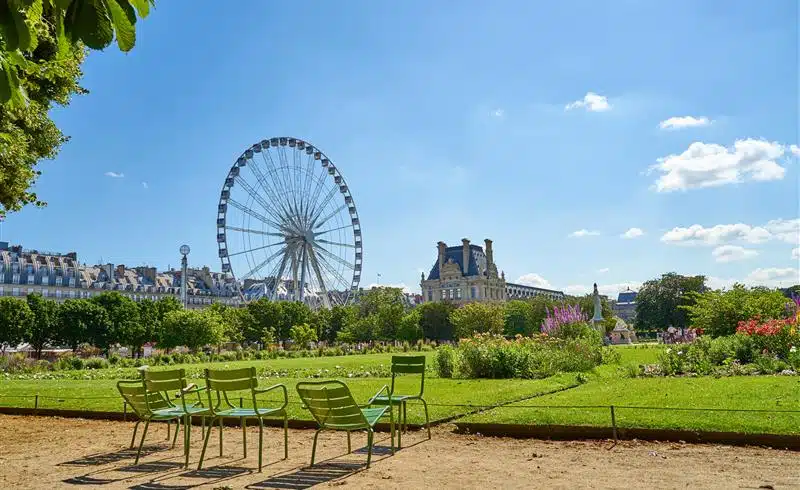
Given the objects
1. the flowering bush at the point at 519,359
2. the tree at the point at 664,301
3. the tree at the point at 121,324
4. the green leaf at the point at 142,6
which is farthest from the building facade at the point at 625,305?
the green leaf at the point at 142,6

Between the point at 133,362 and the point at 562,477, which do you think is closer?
the point at 562,477

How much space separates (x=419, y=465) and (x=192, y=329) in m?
42.1

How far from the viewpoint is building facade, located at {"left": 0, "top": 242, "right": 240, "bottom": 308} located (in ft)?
275

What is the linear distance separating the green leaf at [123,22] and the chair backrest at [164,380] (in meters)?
5.46

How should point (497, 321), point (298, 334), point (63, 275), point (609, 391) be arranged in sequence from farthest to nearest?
point (63, 275)
point (497, 321)
point (298, 334)
point (609, 391)

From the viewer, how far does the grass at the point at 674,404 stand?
7539mm

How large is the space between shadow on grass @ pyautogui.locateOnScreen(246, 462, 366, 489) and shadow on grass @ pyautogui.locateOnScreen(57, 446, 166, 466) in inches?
85.2

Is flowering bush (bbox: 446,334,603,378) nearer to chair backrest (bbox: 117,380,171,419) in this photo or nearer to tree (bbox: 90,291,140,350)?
chair backrest (bbox: 117,380,171,419)

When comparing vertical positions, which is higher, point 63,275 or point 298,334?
point 63,275

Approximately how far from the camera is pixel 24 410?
11.6m

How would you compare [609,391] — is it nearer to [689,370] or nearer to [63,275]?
[689,370]

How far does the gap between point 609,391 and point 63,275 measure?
92.2 meters

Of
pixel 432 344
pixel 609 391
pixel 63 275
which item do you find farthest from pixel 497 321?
pixel 63 275

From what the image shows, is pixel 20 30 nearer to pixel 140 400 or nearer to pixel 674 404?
pixel 140 400
